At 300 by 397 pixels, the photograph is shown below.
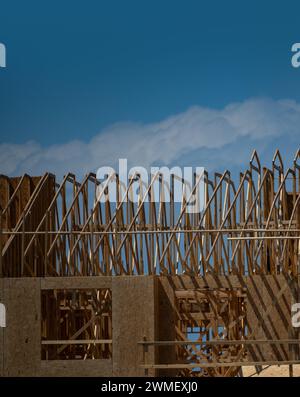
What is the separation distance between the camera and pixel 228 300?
107 ft

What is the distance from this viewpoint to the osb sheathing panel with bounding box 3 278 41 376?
29.5 meters

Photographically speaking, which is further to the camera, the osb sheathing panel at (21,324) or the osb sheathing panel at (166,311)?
the osb sheathing panel at (166,311)

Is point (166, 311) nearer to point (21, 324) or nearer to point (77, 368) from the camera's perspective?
point (77, 368)

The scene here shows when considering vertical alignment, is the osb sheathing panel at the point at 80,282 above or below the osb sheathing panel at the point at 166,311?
above

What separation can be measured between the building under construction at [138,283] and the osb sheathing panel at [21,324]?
0.09ft

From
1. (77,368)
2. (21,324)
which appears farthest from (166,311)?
(21,324)

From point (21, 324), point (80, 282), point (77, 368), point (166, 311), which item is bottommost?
point (77, 368)

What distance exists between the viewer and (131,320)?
2934cm

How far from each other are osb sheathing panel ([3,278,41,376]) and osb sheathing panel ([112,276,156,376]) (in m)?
2.04

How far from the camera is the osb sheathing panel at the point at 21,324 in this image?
96.6ft

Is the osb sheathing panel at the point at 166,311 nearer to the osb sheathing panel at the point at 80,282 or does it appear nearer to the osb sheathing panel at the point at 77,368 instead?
the osb sheathing panel at the point at 80,282

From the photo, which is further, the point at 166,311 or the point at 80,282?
the point at 166,311

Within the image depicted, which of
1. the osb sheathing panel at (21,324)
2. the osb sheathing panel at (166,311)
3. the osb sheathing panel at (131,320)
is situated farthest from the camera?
the osb sheathing panel at (166,311)

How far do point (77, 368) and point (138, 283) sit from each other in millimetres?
2683
